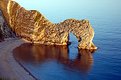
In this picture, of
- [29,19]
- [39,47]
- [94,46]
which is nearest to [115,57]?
[94,46]

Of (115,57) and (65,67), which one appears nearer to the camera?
(65,67)

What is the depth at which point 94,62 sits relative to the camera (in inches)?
3807

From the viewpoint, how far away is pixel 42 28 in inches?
5059

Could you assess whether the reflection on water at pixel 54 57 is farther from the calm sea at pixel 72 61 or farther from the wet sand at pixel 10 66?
the wet sand at pixel 10 66

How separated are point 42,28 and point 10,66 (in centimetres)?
4419

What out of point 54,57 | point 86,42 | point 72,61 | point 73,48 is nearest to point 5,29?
point 73,48

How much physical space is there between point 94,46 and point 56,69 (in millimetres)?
32819

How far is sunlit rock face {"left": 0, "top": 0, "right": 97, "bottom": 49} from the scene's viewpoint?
4724 inches

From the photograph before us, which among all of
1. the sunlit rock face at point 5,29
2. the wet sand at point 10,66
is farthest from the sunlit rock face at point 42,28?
the wet sand at point 10,66

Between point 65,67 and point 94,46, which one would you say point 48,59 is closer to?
point 65,67

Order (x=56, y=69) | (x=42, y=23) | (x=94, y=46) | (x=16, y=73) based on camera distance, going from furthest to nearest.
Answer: (x=42, y=23) < (x=94, y=46) < (x=56, y=69) < (x=16, y=73)

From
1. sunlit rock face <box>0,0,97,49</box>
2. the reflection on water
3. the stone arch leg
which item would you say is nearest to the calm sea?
the reflection on water

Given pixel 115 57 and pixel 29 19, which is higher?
pixel 29 19

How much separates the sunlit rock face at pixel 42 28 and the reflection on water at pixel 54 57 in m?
4.94
